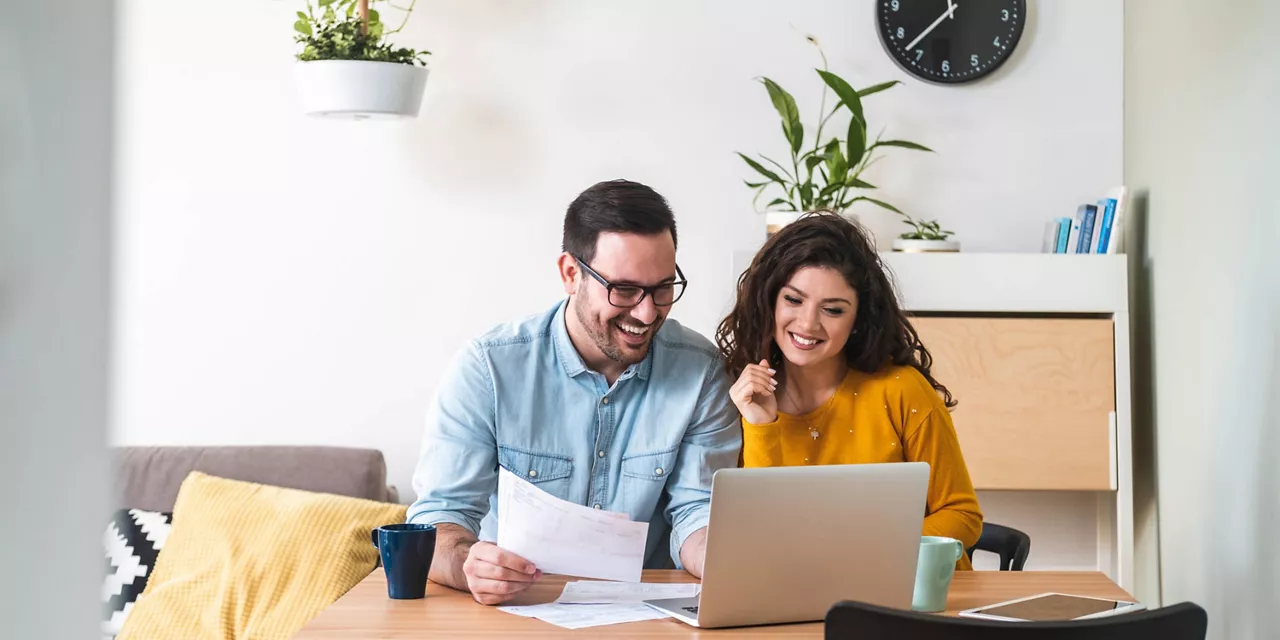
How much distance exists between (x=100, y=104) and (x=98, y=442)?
7cm

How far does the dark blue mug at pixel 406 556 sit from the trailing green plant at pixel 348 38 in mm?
1753

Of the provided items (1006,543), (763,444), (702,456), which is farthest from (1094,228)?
(702,456)

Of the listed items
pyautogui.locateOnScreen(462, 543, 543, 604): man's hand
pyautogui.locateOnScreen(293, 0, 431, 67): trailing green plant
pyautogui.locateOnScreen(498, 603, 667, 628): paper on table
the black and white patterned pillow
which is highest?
pyautogui.locateOnScreen(293, 0, 431, 67): trailing green plant

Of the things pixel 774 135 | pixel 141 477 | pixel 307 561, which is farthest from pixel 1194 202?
pixel 141 477

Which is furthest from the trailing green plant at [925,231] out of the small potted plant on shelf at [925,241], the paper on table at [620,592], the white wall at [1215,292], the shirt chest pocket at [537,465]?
the paper on table at [620,592]

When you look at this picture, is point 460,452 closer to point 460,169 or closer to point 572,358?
point 572,358

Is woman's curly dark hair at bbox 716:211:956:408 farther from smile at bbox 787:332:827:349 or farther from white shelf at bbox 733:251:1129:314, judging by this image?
white shelf at bbox 733:251:1129:314

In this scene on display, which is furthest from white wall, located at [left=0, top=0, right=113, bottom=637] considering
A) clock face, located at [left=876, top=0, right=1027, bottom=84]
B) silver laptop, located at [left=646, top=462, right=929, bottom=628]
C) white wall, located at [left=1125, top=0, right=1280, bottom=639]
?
clock face, located at [left=876, top=0, right=1027, bottom=84]

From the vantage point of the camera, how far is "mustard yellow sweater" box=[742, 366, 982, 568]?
84.0 inches

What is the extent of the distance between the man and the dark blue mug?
264mm

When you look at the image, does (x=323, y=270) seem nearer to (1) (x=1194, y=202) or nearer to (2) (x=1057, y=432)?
(2) (x=1057, y=432)

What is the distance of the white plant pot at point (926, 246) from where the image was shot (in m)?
2.93

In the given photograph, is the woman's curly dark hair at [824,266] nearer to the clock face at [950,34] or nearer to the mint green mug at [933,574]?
the mint green mug at [933,574]

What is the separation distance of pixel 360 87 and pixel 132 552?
1242 millimetres
